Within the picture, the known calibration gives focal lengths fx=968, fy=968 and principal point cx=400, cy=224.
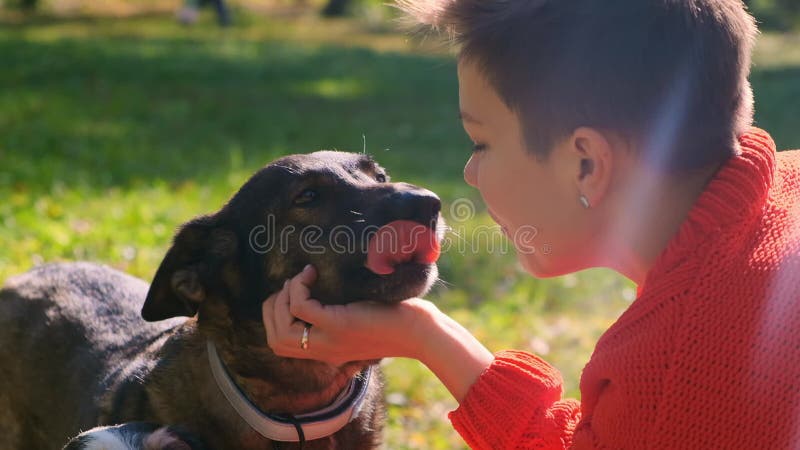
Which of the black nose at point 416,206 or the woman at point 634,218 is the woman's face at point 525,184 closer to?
the woman at point 634,218

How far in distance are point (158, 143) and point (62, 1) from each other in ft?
56.2

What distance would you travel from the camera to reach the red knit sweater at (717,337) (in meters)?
2.46

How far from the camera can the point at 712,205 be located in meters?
2.57

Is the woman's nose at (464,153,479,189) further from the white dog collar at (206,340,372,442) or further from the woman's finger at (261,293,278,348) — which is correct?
the white dog collar at (206,340,372,442)

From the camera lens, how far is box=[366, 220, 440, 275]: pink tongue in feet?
10.1

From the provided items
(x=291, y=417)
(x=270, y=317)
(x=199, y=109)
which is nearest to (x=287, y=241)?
(x=270, y=317)

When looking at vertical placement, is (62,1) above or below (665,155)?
below

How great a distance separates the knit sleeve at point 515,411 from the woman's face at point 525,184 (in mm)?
337

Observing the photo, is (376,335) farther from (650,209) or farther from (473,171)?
(650,209)

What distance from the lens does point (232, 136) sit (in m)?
11.3

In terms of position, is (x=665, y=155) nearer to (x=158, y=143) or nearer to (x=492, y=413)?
(x=492, y=413)

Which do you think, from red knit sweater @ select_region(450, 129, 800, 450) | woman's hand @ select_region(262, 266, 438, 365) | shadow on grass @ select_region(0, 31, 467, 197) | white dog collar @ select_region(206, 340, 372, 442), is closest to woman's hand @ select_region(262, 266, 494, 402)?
woman's hand @ select_region(262, 266, 438, 365)

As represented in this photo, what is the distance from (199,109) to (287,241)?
958 cm

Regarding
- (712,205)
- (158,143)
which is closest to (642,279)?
(712,205)
